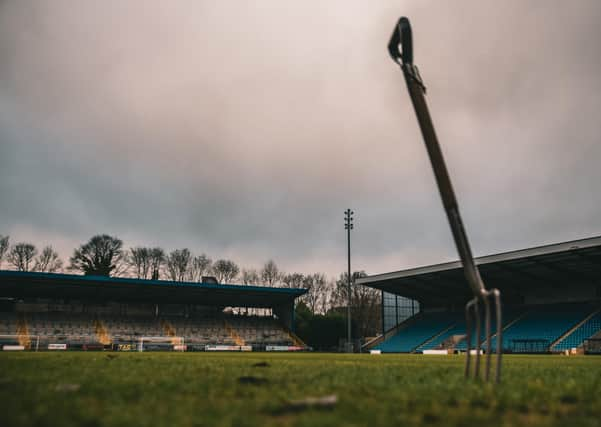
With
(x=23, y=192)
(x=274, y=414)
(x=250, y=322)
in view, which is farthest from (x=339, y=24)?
(x=250, y=322)

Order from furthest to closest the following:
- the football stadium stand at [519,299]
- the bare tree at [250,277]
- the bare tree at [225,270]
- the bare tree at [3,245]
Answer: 1. the bare tree at [250,277]
2. the bare tree at [225,270]
3. the bare tree at [3,245]
4. the football stadium stand at [519,299]

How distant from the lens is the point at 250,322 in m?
55.1

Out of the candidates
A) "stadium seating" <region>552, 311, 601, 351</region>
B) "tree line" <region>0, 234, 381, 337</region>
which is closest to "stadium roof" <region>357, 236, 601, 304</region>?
"stadium seating" <region>552, 311, 601, 351</region>

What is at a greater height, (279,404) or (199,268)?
→ (199,268)

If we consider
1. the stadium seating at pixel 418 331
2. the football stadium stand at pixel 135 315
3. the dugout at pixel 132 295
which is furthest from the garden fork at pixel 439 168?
the stadium seating at pixel 418 331

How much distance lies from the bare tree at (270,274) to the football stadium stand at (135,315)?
10997 mm

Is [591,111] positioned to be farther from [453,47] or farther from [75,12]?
[75,12]

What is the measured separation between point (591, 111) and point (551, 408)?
20.6m

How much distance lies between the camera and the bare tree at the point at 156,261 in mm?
62406

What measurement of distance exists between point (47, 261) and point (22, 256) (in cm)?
273

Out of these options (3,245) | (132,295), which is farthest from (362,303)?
(3,245)

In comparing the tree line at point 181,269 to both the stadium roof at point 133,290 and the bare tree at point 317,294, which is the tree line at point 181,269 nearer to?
the bare tree at point 317,294

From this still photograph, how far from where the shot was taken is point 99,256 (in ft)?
203

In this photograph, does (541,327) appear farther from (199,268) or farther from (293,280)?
(199,268)
